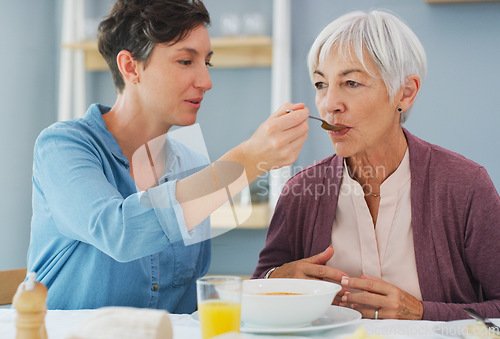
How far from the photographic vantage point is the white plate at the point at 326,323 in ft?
2.95

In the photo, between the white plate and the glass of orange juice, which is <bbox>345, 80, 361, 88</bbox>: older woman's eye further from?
the glass of orange juice

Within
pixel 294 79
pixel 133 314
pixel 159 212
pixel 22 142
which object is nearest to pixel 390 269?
pixel 159 212

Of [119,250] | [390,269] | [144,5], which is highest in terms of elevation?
[144,5]

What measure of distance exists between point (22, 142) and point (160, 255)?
222cm

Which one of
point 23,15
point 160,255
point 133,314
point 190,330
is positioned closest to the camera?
point 133,314

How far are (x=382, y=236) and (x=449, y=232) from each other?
18cm

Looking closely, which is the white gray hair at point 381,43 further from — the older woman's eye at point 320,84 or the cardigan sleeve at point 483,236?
the cardigan sleeve at point 483,236

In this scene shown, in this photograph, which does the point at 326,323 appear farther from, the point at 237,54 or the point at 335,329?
the point at 237,54

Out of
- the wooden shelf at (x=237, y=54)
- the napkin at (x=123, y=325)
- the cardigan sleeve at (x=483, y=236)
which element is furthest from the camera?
the wooden shelf at (x=237, y=54)

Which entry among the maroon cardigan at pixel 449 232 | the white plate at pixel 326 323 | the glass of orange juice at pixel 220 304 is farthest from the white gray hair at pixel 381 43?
the glass of orange juice at pixel 220 304

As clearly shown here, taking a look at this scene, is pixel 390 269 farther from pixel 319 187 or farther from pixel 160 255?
pixel 160 255

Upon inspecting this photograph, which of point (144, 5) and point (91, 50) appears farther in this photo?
point (91, 50)

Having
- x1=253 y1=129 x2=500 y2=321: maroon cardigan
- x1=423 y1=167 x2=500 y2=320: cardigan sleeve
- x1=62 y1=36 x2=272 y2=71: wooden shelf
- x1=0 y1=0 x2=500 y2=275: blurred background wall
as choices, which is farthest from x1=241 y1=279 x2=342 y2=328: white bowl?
A: x1=62 y1=36 x2=272 y2=71: wooden shelf

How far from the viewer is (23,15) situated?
3.22 metres
